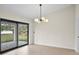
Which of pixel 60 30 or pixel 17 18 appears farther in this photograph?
pixel 60 30

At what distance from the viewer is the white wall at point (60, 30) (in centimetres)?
579

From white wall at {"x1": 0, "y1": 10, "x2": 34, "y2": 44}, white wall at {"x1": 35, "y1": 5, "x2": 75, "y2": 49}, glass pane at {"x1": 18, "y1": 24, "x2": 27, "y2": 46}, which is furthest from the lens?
glass pane at {"x1": 18, "y1": 24, "x2": 27, "y2": 46}

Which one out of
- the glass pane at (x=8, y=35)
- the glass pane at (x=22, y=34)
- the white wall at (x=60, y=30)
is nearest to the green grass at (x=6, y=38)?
the glass pane at (x=8, y=35)

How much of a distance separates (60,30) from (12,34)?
9.33ft

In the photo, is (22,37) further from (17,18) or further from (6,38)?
(6,38)

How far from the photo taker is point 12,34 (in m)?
5.73

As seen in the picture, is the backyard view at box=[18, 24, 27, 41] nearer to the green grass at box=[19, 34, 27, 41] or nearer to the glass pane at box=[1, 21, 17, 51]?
the green grass at box=[19, 34, 27, 41]

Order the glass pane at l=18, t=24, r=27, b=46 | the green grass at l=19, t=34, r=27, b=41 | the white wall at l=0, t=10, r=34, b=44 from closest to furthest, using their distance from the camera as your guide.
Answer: the white wall at l=0, t=10, r=34, b=44
the glass pane at l=18, t=24, r=27, b=46
the green grass at l=19, t=34, r=27, b=41

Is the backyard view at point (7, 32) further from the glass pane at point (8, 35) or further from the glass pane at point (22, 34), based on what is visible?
the glass pane at point (22, 34)

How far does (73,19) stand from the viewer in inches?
223

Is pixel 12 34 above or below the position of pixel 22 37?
above

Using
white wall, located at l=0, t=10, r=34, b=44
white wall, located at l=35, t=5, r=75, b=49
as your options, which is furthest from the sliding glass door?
white wall, located at l=35, t=5, r=75, b=49

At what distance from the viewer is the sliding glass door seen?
4.97 meters

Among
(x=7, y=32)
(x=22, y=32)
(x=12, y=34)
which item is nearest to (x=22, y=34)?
(x=22, y=32)
